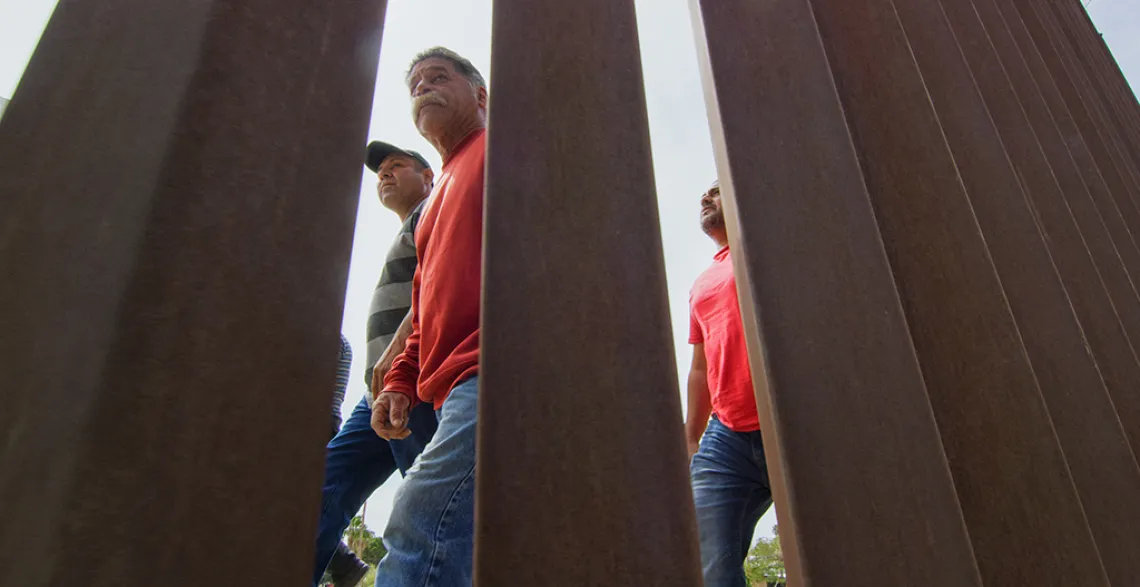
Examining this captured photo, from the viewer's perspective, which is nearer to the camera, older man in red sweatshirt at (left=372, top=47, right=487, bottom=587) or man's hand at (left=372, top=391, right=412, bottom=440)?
older man in red sweatshirt at (left=372, top=47, right=487, bottom=587)

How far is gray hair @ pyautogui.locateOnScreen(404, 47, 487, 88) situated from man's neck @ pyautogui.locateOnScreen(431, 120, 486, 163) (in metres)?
0.16

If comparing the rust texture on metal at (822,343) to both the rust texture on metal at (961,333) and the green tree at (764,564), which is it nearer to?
the rust texture on metal at (961,333)

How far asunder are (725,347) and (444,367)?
123 centimetres

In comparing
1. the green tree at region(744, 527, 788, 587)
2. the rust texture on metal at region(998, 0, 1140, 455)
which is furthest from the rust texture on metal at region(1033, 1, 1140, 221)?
the green tree at region(744, 527, 788, 587)

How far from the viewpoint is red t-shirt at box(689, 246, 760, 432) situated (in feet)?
6.41

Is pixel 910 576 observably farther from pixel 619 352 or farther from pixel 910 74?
pixel 910 74

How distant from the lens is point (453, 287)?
1132 mm

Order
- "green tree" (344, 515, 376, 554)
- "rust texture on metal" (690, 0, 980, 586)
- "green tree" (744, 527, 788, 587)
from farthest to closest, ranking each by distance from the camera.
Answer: "green tree" (344, 515, 376, 554) < "green tree" (744, 527, 788, 587) < "rust texture on metal" (690, 0, 980, 586)

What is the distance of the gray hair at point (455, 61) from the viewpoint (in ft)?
5.24

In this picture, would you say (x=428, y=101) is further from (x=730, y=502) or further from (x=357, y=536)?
(x=357, y=536)

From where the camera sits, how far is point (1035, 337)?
2.29 feet

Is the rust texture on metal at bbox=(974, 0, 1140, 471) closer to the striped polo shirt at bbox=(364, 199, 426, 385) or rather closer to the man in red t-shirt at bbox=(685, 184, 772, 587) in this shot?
the man in red t-shirt at bbox=(685, 184, 772, 587)

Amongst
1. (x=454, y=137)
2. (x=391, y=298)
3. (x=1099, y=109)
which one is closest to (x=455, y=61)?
(x=454, y=137)

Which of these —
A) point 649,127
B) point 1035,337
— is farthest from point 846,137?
point 1035,337
